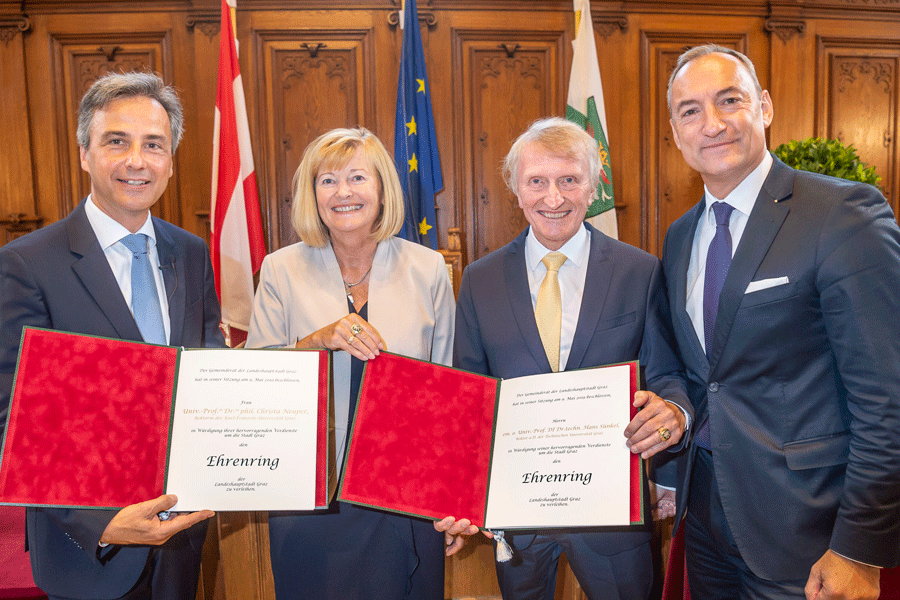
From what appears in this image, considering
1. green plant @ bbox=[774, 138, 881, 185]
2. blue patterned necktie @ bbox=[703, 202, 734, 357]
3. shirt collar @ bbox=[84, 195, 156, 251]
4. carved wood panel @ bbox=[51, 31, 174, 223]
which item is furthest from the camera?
carved wood panel @ bbox=[51, 31, 174, 223]

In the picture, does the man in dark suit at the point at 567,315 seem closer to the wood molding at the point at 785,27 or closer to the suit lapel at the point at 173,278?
the suit lapel at the point at 173,278

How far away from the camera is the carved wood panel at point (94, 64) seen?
467 cm

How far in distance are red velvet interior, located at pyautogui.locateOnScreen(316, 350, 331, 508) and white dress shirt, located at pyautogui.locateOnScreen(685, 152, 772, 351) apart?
3.05ft

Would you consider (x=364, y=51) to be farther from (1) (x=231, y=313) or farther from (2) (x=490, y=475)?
(2) (x=490, y=475)

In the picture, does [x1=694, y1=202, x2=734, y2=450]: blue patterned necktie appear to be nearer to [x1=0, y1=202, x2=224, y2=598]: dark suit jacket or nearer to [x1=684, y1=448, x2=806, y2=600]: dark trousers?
[x1=684, y1=448, x2=806, y2=600]: dark trousers

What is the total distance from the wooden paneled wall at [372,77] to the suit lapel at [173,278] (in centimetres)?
328

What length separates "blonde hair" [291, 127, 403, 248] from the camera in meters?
1.69

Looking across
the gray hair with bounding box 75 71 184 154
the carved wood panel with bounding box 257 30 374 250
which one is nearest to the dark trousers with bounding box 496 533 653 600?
the gray hair with bounding box 75 71 184 154

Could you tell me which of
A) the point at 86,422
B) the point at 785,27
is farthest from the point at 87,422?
the point at 785,27

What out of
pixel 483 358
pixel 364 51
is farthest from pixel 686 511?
pixel 364 51

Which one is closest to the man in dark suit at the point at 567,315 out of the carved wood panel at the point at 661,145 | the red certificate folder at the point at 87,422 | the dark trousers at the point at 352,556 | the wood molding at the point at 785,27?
the dark trousers at the point at 352,556

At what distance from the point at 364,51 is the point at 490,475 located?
4.27m

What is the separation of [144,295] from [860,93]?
6432 millimetres

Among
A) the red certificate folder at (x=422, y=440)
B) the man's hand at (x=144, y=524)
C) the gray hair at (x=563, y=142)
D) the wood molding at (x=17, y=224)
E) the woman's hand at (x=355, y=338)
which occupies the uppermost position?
the wood molding at (x=17, y=224)
